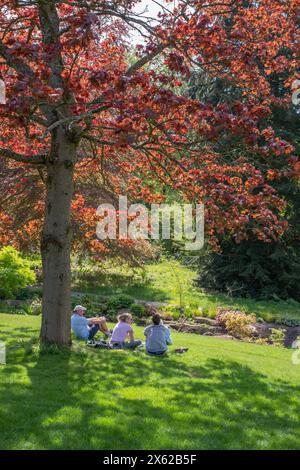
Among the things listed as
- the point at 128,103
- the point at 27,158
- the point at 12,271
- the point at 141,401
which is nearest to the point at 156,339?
the point at 141,401

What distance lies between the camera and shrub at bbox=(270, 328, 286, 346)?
52.8ft

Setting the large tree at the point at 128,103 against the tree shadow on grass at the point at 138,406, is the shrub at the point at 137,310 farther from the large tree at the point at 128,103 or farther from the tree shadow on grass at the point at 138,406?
the tree shadow on grass at the point at 138,406

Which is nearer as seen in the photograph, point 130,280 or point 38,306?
point 38,306

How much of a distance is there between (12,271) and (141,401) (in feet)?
39.8

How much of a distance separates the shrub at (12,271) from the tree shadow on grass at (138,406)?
29.6ft

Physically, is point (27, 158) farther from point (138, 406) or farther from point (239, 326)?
point (239, 326)

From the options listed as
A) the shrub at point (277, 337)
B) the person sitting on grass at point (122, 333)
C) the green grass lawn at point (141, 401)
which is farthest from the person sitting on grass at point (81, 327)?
the shrub at point (277, 337)

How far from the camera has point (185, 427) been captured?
576 cm

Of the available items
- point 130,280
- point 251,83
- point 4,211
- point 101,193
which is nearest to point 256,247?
point 130,280

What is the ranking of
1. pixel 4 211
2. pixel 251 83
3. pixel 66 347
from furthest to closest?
pixel 4 211 → pixel 251 83 → pixel 66 347

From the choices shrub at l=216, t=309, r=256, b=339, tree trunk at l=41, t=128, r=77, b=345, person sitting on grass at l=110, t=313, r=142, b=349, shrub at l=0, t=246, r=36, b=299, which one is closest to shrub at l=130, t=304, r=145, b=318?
shrub at l=216, t=309, r=256, b=339

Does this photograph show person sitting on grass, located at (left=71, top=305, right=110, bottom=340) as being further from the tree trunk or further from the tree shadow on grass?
the tree shadow on grass

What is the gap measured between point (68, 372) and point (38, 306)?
10185 mm
